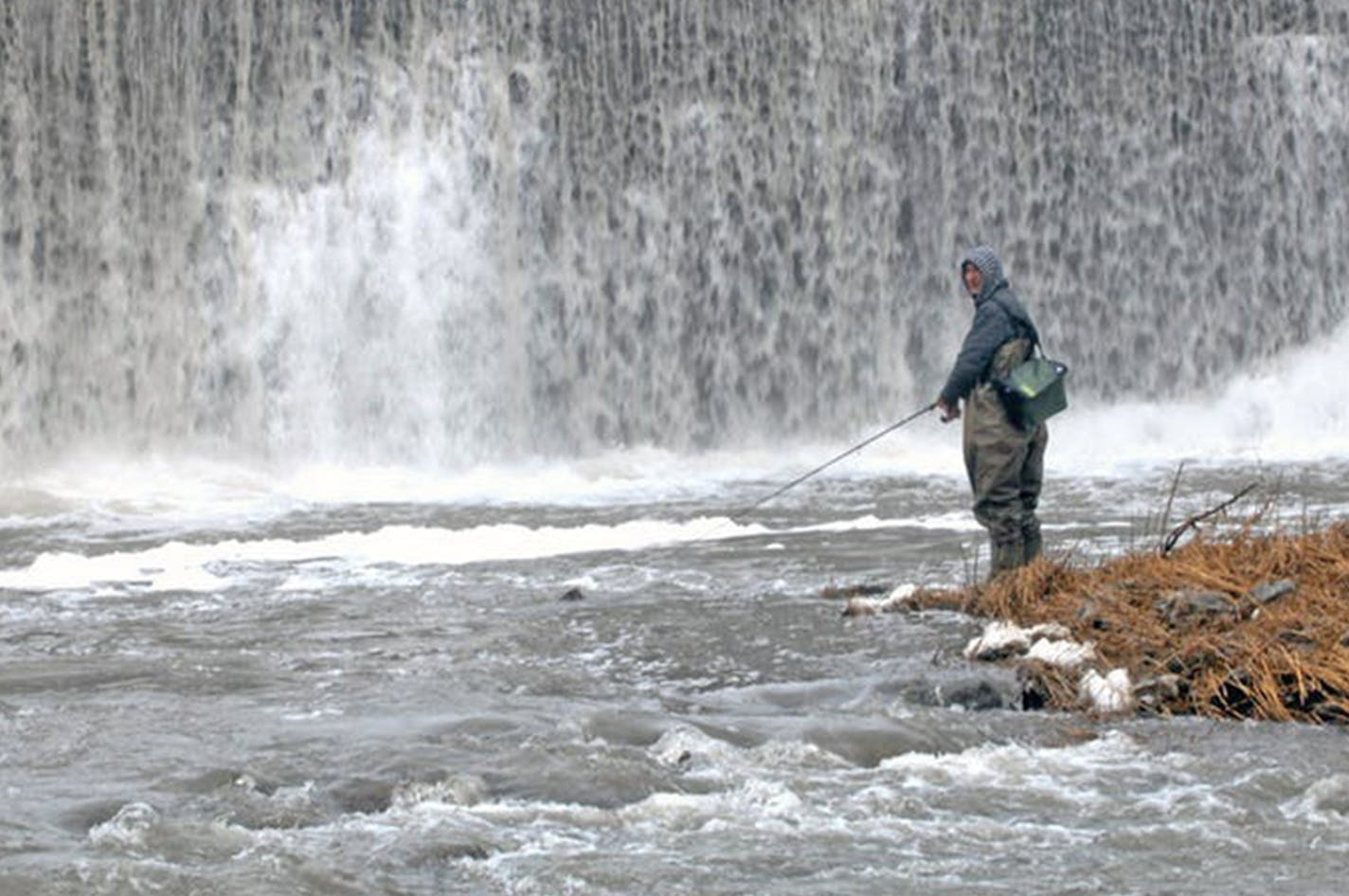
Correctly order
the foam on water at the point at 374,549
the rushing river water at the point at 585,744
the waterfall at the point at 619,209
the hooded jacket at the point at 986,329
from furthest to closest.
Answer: the waterfall at the point at 619,209
the foam on water at the point at 374,549
the hooded jacket at the point at 986,329
the rushing river water at the point at 585,744

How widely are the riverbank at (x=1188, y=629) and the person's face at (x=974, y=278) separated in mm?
1227

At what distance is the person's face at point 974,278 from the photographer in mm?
12016

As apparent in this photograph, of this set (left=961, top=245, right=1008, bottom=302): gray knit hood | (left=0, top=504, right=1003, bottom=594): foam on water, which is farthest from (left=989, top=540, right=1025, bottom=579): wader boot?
(left=0, top=504, right=1003, bottom=594): foam on water

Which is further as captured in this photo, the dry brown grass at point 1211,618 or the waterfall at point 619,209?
the waterfall at point 619,209

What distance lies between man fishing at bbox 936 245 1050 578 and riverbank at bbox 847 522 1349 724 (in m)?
0.29

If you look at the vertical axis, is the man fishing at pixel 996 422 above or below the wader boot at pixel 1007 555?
above

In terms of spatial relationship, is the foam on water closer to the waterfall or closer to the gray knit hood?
the gray knit hood

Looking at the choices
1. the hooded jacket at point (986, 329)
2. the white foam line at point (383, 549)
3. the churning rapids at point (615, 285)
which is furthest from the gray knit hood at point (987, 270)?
the white foam line at point (383, 549)

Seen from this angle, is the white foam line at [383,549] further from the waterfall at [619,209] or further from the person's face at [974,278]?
the waterfall at [619,209]

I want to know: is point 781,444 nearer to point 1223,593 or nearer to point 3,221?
point 3,221

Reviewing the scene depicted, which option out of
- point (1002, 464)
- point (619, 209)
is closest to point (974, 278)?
point (1002, 464)

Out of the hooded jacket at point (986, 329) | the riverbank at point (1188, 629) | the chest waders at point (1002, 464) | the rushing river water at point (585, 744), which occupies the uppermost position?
the hooded jacket at point (986, 329)

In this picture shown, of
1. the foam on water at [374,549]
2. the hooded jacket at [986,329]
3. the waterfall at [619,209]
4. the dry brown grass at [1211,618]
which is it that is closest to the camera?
the dry brown grass at [1211,618]

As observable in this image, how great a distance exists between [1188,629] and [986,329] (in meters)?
2.24
